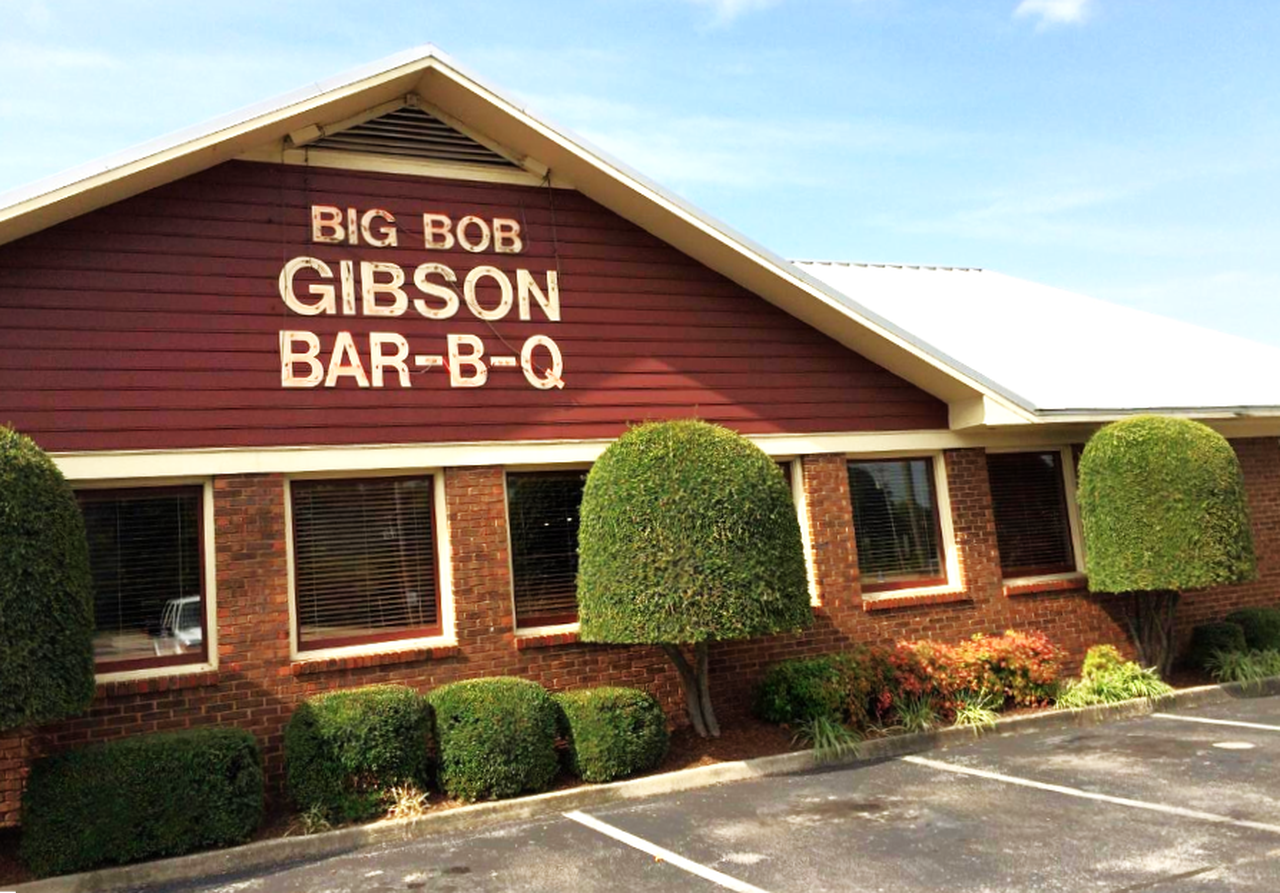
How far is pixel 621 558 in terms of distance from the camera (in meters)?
9.59

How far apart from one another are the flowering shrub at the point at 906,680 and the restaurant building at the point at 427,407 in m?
0.66

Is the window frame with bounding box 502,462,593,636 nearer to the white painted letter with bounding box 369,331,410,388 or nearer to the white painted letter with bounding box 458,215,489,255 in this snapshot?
the white painted letter with bounding box 369,331,410,388

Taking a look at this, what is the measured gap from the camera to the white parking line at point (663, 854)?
21.5ft

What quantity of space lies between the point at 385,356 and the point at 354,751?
3.73 m

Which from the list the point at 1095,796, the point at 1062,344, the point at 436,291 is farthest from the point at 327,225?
the point at 1062,344

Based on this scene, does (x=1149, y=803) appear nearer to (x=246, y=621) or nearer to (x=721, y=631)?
(x=721, y=631)

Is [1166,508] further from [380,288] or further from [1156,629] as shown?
[380,288]

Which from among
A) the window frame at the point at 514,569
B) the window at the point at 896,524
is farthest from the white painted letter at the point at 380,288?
the window at the point at 896,524

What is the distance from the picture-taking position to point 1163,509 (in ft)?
39.8

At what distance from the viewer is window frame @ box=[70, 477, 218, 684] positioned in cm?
906

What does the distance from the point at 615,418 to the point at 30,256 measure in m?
5.51

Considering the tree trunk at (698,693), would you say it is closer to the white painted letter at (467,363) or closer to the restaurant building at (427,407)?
the restaurant building at (427,407)

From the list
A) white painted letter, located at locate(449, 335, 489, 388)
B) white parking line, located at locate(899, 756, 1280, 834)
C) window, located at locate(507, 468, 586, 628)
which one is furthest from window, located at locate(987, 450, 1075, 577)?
white painted letter, located at locate(449, 335, 489, 388)

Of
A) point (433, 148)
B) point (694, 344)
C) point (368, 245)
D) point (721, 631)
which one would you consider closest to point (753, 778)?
point (721, 631)
